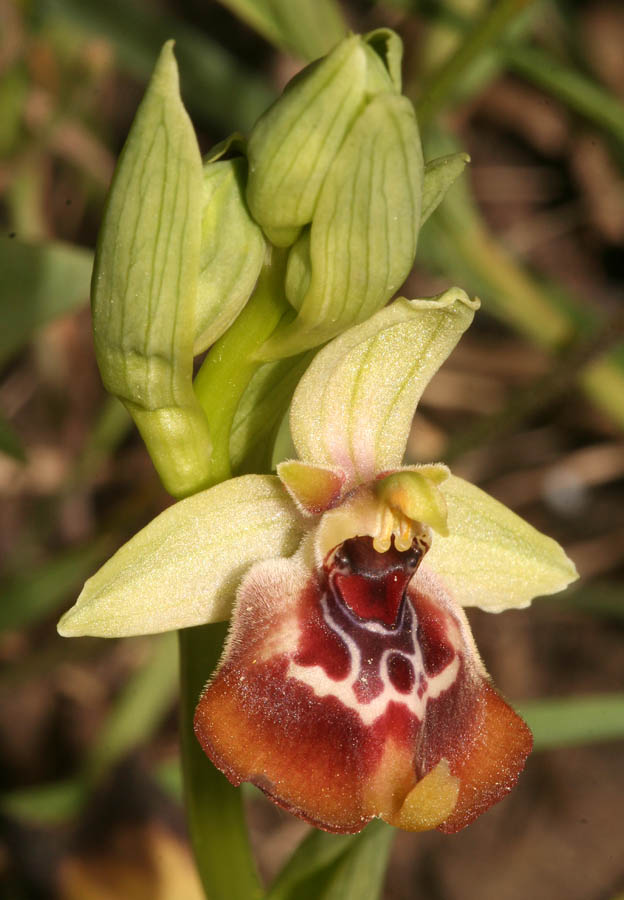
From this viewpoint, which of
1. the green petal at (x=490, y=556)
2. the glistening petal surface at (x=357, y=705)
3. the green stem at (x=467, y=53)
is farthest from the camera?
the green stem at (x=467, y=53)

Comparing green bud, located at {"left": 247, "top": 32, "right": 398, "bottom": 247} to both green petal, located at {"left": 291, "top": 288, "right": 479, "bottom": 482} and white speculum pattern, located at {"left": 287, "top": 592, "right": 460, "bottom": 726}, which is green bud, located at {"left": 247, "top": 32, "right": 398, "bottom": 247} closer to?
green petal, located at {"left": 291, "top": 288, "right": 479, "bottom": 482}

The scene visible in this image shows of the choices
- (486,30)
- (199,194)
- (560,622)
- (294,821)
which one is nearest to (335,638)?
(199,194)

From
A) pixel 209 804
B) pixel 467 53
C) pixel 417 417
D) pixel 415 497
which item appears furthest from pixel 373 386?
pixel 417 417

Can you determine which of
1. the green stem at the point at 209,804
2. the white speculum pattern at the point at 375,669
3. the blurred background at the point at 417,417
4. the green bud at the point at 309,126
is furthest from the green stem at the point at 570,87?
the green stem at the point at 209,804

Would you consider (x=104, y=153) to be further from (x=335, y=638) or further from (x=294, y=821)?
(x=335, y=638)

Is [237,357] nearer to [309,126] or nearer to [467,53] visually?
[309,126]

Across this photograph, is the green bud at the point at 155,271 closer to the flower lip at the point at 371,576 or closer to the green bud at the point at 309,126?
the green bud at the point at 309,126
